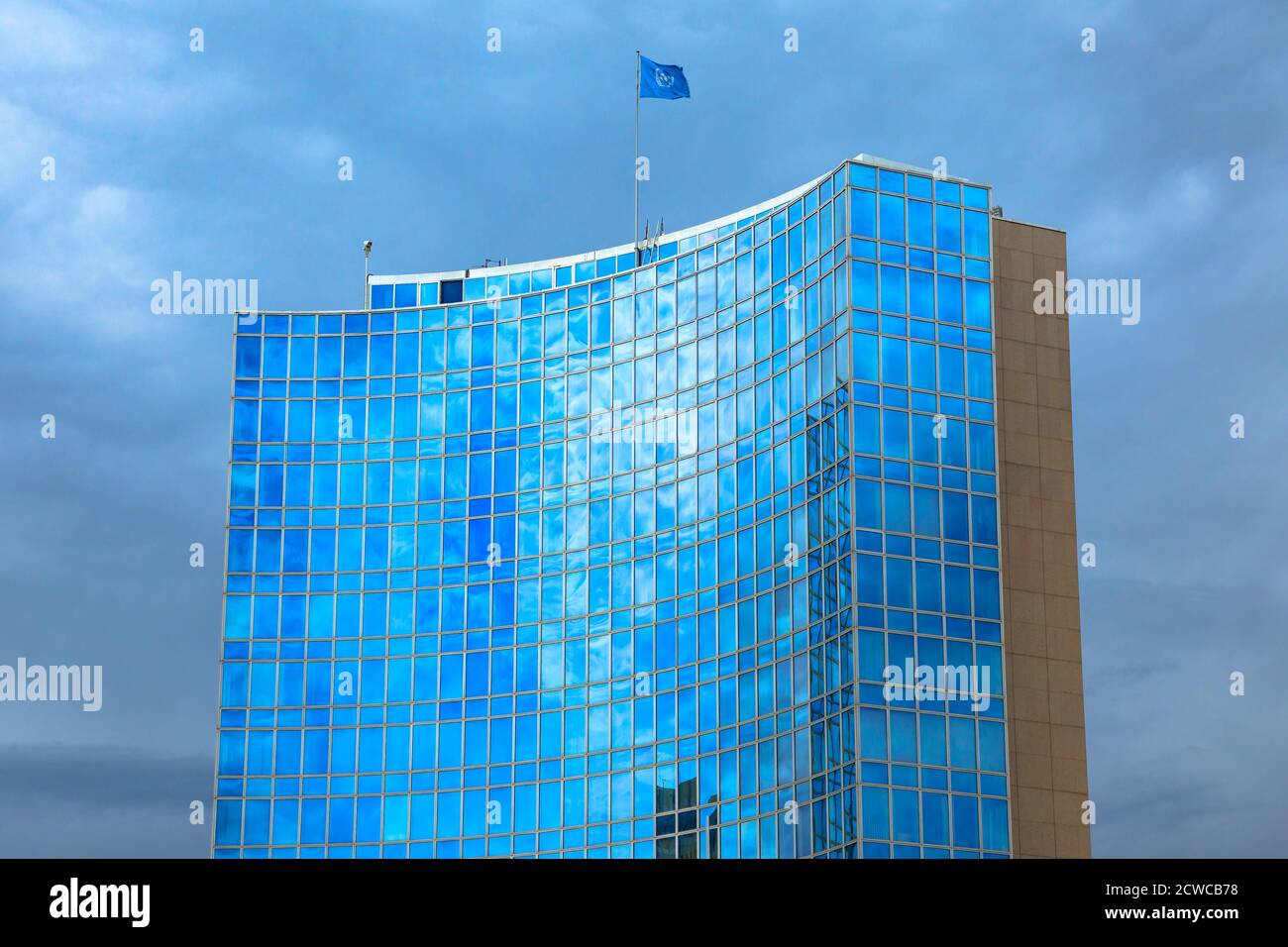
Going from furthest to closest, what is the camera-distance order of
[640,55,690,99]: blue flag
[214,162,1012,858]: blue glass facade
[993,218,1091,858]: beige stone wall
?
[640,55,690,99]: blue flag → [214,162,1012,858]: blue glass facade → [993,218,1091,858]: beige stone wall

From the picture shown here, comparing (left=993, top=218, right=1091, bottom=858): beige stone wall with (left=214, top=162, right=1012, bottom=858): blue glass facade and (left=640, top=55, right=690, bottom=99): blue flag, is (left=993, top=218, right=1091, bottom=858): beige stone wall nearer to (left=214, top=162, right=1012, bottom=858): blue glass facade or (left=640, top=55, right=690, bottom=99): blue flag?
(left=214, top=162, right=1012, bottom=858): blue glass facade

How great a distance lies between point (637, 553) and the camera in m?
104

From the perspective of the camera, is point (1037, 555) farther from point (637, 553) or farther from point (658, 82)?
point (658, 82)

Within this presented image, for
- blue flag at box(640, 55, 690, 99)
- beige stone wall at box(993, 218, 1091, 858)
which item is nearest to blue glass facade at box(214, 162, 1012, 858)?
beige stone wall at box(993, 218, 1091, 858)

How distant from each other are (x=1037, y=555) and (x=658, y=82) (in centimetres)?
Answer: 3814

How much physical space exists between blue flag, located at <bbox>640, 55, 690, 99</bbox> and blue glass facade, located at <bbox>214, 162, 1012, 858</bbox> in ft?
29.0

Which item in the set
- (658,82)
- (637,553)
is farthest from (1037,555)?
(658,82)

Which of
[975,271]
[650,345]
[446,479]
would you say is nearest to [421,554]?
[446,479]

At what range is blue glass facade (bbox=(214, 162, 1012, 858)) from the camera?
8700 cm

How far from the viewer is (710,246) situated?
102m

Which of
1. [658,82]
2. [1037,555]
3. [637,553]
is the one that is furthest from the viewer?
[658,82]

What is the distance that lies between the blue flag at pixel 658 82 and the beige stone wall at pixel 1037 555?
24.1 meters

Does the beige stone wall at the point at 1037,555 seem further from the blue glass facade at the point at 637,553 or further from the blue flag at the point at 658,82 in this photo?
the blue flag at the point at 658,82

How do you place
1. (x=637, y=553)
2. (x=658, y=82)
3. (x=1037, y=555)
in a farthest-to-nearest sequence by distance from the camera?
(x=658, y=82) < (x=637, y=553) < (x=1037, y=555)
